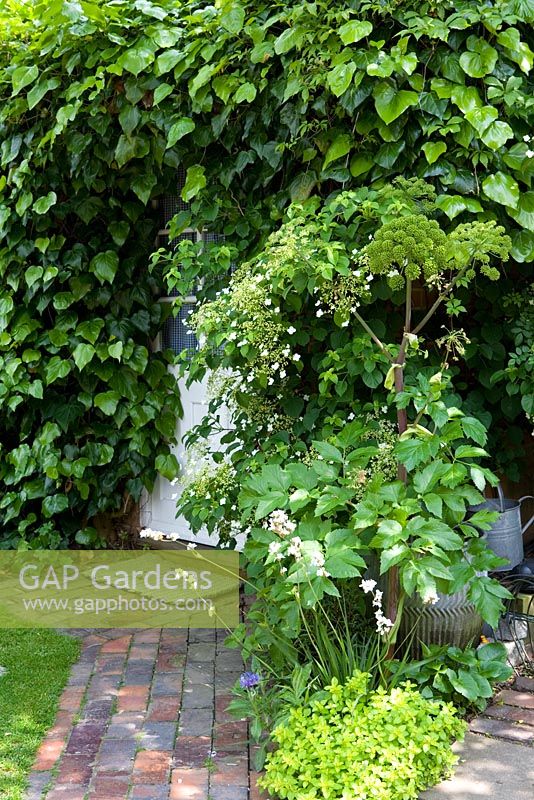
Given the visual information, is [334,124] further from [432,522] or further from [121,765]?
[121,765]

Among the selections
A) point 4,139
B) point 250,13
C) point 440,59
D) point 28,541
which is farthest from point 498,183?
point 28,541

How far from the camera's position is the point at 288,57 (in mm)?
3523

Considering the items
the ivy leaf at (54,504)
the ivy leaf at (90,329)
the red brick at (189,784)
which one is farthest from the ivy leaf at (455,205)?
the ivy leaf at (54,504)

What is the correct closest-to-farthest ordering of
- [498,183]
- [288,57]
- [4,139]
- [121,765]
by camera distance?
[121,765]
[498,183]
[288,57]
[4,139]

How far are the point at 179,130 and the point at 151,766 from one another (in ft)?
8.44

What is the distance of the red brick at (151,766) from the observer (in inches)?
106

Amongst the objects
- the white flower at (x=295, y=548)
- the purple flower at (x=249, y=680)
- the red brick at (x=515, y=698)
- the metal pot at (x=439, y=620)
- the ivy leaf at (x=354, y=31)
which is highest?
the ivy leaf at (x=354, y=31)

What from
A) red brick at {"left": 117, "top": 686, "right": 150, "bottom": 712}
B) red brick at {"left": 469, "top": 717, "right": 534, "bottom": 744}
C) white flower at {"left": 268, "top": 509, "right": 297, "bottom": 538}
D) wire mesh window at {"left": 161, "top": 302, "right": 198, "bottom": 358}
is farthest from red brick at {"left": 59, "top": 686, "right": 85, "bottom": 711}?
wire mesh window at {"left": 161, "top": 302, "right": 198, "bottom": 358}

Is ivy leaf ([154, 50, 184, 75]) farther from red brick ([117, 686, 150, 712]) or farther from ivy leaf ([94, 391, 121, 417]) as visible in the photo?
red brick ([117, 686, 150, 712])

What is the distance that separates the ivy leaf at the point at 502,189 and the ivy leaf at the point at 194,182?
136cm

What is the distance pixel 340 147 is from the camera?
3.45m

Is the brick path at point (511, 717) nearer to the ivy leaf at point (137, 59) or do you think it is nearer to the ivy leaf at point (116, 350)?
the ivy leaf at point (116, 350)

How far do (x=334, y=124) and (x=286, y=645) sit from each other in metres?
1.98

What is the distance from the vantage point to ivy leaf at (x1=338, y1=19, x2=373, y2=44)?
3211mm
